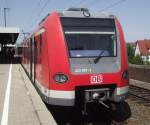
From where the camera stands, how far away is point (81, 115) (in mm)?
9781

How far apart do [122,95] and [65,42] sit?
74.6 inches

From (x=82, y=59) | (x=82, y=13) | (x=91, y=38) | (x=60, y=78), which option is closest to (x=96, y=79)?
(x=82, y=59)

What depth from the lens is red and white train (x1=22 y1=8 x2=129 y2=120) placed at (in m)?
7.95

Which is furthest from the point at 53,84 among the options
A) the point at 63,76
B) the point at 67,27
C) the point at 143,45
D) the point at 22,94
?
the point at 143,45

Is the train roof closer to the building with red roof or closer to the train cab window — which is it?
the train cab window

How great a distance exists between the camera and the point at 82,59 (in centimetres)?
834

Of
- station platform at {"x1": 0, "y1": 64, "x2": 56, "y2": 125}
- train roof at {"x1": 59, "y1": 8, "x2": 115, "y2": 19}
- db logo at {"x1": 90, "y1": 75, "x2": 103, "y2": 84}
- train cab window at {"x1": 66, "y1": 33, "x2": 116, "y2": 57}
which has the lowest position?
station platform at {"x1": 0, "y1": 64, "x2": 56, "y2": 125}

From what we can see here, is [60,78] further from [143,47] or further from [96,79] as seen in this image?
[143,47]

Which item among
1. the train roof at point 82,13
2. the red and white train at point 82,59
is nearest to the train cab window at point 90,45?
the red and white train at point 82,59

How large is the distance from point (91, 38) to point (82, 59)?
0.68 metres

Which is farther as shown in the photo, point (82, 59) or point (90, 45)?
point (90, 45)

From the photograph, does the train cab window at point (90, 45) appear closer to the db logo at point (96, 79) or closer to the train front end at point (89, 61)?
the train front end at point (89, 61)

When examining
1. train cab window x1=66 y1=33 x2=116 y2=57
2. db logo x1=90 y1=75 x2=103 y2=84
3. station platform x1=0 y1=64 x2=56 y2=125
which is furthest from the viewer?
train cab window x1=66 y1=33 x2=116 y2=57

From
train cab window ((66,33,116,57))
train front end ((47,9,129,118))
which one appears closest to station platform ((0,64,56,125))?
train front end ((47,9,129,118))
